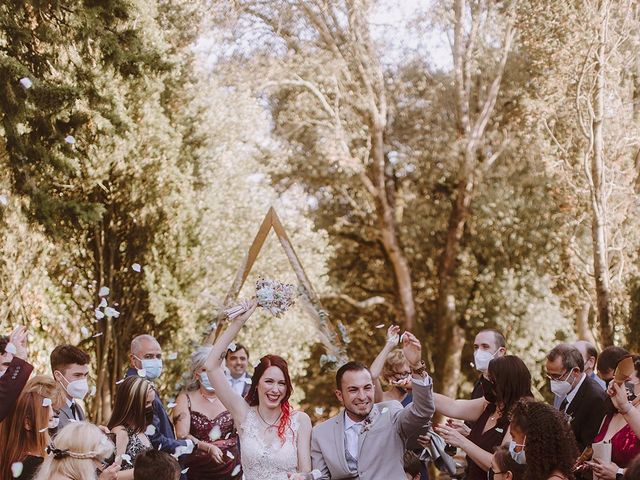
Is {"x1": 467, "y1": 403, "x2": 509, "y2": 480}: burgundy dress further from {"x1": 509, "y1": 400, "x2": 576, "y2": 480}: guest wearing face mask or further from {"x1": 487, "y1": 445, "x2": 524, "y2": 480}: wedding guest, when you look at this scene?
{"x1": 509, "y1": 400, "x2": 576, "y2": 480}: guest wearing face mask

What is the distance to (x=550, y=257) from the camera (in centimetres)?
2366

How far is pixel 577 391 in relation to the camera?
6.93 meters

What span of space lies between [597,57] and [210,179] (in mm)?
7689

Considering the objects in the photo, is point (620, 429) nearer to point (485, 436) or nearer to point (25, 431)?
point (485, 436)

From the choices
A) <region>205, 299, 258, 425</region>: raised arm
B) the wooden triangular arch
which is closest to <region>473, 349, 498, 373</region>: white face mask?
<region>205, 299, 258, 425</region>: raised arm

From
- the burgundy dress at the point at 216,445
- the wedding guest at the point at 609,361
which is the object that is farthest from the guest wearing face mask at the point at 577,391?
the burgundy dress at the point at 216,445

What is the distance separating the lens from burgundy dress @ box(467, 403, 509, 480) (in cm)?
606

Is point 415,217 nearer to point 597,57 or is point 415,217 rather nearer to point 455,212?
point 455,212

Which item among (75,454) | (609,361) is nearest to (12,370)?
(75,454)

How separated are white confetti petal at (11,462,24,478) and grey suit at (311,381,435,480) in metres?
1.62

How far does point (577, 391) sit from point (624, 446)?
1.03m

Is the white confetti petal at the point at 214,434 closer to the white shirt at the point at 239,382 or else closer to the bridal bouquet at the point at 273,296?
the white shirt at the point at 239,382

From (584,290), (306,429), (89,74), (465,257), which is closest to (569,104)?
(584,290)

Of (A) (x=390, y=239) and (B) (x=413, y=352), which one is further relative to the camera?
(A) (x=390, y=239)
